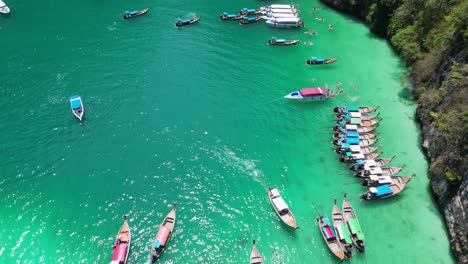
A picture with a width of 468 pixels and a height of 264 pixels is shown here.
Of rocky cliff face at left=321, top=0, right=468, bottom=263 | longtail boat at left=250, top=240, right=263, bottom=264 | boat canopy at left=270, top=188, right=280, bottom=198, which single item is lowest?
longtail boat at left=250, top=240, right=263, bottom=264

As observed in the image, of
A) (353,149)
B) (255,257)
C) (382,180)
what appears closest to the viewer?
(255,257)

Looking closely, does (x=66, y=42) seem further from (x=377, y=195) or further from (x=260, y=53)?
(x=377, y=195)

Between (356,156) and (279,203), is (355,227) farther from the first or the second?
(356,156)

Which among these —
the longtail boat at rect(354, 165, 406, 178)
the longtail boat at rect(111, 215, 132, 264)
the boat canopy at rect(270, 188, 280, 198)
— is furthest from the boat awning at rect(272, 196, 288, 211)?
the longtail boat at rect(111, 215, 132, 264)

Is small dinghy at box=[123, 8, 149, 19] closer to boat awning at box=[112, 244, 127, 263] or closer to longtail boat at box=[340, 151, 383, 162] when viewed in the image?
longtail boat at box=[340, 151, 383, 162]

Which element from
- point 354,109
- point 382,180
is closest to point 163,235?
point 382,180

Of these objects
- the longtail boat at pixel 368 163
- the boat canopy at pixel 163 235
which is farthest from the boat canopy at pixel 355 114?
the boat canopy at pixel 163 235
